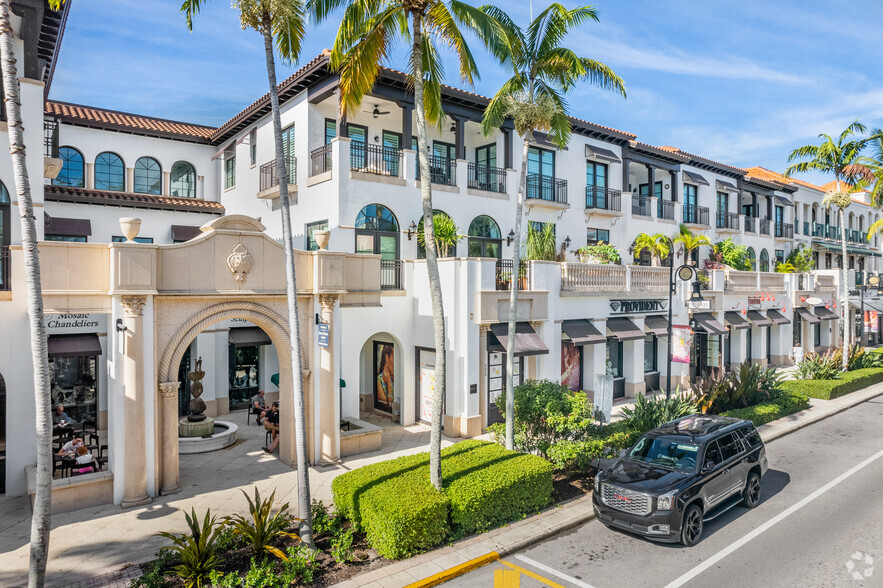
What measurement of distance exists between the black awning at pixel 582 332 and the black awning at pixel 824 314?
22864 mm

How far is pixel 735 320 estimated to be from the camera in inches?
1116

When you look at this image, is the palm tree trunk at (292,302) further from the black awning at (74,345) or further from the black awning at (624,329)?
the black awning at (624,329)

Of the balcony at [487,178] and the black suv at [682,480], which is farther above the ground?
the balcony at [487,178]

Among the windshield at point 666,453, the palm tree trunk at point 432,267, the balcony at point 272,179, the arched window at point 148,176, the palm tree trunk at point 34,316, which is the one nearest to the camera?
the palm tree trunk at point 34,316

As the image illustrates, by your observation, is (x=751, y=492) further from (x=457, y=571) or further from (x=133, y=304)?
(x=133, y=304)

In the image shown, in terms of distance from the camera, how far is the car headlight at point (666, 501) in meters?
9.80

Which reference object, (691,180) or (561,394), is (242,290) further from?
(691,180)

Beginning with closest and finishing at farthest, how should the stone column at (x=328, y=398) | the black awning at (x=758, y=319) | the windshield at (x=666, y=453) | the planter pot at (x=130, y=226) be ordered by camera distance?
the windshield at (x=666, y=453) → the planter pot at (x=130, y=226) → the stone column at (x=328, y=398) → the black awning at (x=758, y=319)

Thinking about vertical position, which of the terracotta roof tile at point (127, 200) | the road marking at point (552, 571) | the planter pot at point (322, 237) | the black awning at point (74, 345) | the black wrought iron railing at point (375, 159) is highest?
the black wrought iron railing at point (375, 159)

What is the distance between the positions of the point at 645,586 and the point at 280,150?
9.66m

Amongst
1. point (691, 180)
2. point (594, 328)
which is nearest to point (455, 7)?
point (594, 328)

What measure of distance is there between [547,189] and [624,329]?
7.01 metres

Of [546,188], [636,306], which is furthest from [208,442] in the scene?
[636,306]

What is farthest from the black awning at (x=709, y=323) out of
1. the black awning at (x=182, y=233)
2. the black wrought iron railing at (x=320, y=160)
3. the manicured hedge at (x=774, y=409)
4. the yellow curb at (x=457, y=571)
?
the black awning at (x=182, y=233)
